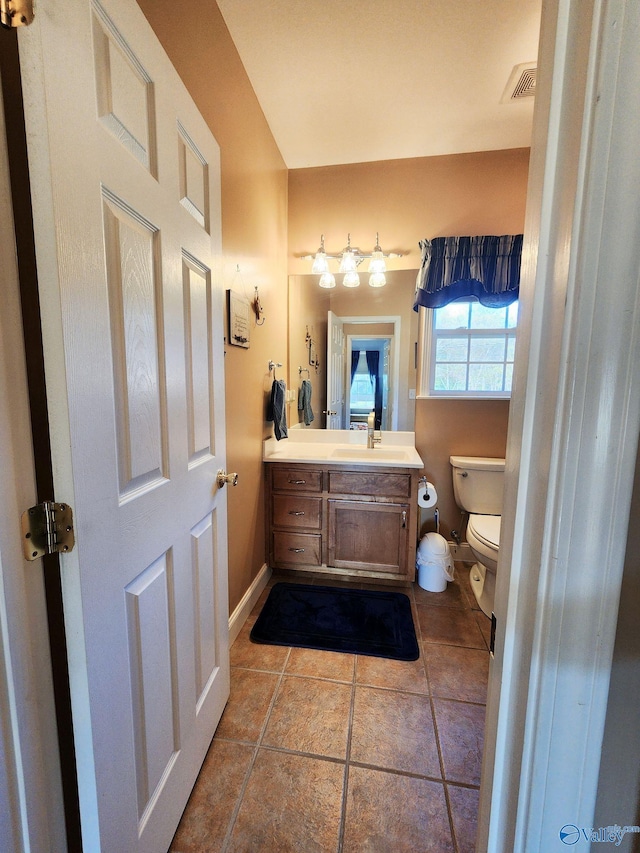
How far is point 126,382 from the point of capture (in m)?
0.72

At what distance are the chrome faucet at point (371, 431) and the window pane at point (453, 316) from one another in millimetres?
757

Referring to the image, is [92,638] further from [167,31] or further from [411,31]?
[411,31]

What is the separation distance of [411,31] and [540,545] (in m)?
2.07

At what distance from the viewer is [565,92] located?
0.38 metres

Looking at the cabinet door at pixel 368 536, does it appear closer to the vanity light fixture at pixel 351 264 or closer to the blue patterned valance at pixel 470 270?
the blue patterned valance at pixel 470 270

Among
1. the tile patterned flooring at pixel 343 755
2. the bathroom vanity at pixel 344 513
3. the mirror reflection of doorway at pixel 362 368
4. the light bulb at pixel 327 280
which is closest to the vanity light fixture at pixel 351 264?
the light bulb at pixel 327 280

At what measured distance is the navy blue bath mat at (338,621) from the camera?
5.54 feet

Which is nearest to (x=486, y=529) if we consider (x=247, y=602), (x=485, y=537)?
(x=485, y=537)

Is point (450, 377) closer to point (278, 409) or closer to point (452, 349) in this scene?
point (452, 349)

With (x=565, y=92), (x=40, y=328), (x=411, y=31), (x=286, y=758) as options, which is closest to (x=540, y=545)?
(x=565, y=92)

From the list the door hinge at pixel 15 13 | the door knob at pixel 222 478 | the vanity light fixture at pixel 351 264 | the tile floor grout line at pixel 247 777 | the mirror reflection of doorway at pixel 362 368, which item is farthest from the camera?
the mirror reflection of doorway at pixel 362 368

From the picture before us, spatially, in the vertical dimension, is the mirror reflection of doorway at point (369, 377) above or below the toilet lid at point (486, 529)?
above

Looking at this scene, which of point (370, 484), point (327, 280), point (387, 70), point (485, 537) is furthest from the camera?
point (327, 280)

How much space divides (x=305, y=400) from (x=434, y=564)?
1368mm
